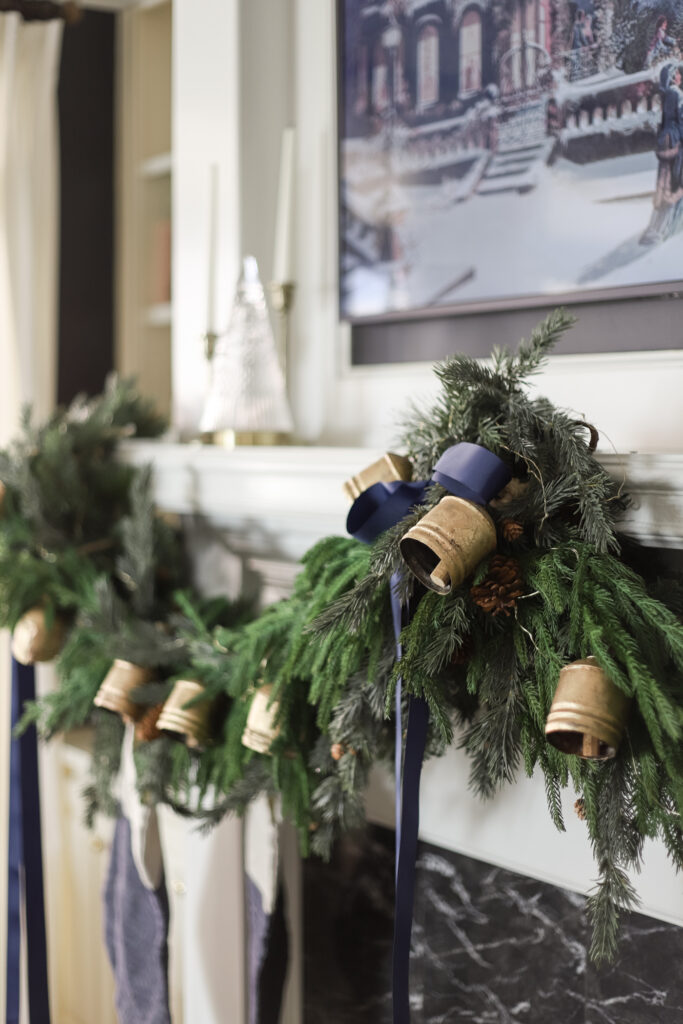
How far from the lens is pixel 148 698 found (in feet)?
4.41

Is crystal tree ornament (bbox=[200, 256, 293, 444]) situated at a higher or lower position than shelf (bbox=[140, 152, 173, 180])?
lower

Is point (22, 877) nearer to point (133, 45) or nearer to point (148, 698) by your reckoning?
point (148, 698)

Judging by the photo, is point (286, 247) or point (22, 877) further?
point (22, 877)

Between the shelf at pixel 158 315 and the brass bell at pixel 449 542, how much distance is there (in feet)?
5.45

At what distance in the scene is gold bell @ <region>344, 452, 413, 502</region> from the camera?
1.03 metres

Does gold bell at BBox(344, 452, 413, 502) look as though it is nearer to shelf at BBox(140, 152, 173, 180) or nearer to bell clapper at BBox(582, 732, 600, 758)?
bell clapper at BBox(582, 732, 600, 758)

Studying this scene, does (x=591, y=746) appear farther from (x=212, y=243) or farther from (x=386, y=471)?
(x=212, y=243)

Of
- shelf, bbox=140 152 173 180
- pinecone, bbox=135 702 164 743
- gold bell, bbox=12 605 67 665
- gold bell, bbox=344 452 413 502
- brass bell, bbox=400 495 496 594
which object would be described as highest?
shelf, bbox=140 152 173 180

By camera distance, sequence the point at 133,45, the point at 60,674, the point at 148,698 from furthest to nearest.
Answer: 1. the point at 133,45
2. the point at 60,674
3. the point at 148,698

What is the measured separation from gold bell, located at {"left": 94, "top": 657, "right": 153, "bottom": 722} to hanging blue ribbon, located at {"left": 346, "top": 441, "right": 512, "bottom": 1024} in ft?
1.58

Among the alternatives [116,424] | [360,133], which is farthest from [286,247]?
[116,424]

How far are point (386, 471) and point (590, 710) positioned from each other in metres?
0.35

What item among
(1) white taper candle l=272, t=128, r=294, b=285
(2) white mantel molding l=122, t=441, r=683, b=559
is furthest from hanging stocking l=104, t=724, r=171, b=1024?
(1) white taper candle l=272, t=128, r=294, b=285

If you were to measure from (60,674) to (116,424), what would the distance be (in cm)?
43
